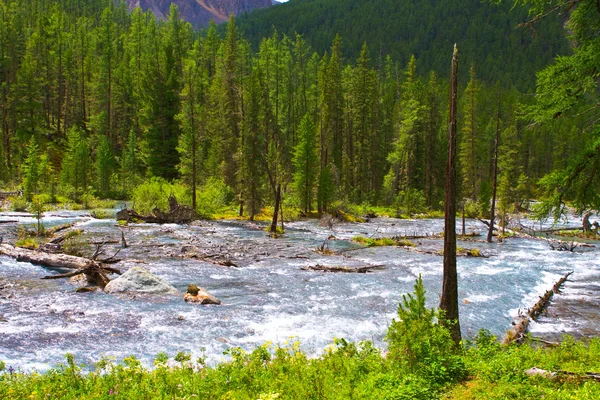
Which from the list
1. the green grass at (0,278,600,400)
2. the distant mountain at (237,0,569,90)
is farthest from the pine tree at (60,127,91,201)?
the distant mountain at (237,0,569,90)

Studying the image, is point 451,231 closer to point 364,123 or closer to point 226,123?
point 226,123

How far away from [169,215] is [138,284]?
70.1 ft

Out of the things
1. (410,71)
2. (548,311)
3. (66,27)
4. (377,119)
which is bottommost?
(548,311)

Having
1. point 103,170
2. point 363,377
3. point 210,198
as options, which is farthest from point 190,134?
point 363,377

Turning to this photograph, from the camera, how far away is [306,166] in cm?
4569

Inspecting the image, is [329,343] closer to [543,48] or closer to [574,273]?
[574,273]

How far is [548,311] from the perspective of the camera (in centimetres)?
1493

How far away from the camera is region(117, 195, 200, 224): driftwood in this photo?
113 ft

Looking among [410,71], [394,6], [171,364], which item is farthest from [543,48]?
[171,364]

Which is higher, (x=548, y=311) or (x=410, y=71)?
(x=410, y=71)

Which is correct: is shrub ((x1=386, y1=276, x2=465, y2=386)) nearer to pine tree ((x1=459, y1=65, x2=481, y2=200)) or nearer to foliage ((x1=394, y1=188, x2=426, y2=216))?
foliage ((x1=394, y1=188, x2=426, y2=216))

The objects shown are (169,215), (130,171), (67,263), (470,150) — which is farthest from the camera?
(470,150)

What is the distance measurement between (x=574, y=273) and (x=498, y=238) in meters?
12.0

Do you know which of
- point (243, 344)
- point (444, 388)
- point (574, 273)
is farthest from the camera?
point (574, 273)
